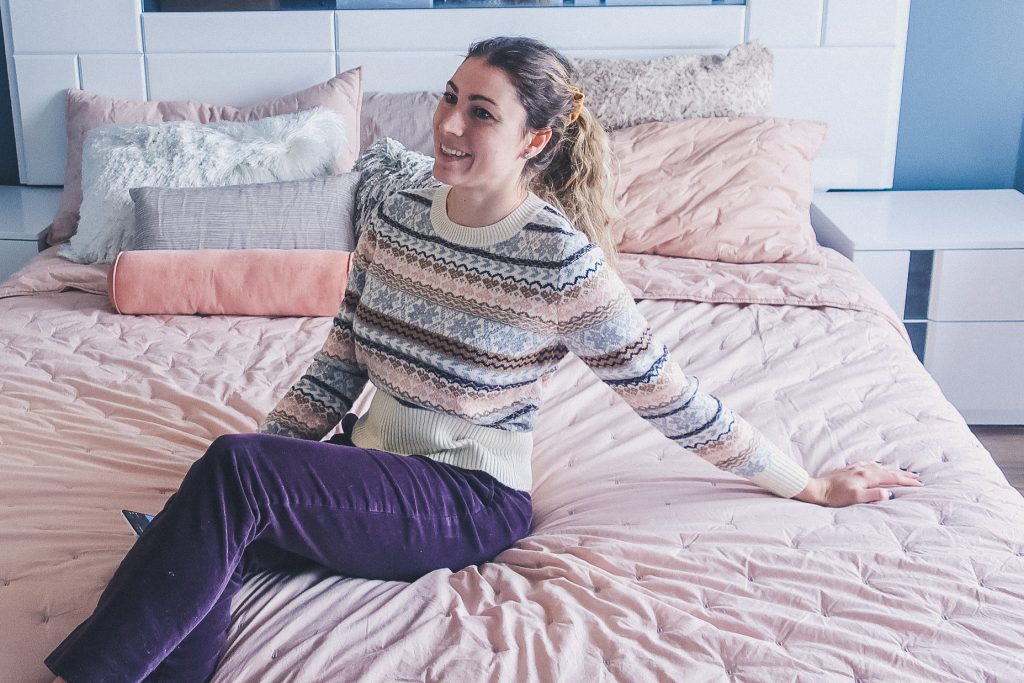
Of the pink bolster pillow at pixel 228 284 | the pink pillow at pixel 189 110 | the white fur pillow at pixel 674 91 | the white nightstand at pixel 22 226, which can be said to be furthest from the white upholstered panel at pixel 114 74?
the white fur pillow at pixel 674 91

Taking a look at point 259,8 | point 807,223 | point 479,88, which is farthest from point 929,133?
point 479,88

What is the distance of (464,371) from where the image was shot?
4.71 feet

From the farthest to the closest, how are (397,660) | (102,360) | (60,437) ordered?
(102,360) < (60,437) < (397,660)

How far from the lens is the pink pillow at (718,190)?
104 inches

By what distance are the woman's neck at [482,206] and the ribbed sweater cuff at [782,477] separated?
49cm

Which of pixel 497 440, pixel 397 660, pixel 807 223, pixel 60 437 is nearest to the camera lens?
pixel 397 660

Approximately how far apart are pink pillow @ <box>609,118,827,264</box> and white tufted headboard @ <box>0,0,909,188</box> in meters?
0.37

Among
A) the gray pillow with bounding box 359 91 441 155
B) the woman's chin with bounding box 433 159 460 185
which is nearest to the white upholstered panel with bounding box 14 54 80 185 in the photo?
the gray pillow with bounding box 359 91 441 155

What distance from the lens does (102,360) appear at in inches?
84.2

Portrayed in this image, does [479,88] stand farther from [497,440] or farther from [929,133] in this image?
[929,133]

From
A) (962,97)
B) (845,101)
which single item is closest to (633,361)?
(845,101)

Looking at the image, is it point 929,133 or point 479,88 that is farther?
point 929,133

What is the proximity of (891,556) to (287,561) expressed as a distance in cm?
78

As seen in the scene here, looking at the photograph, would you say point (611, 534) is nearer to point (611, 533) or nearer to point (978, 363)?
point (611, 533)
